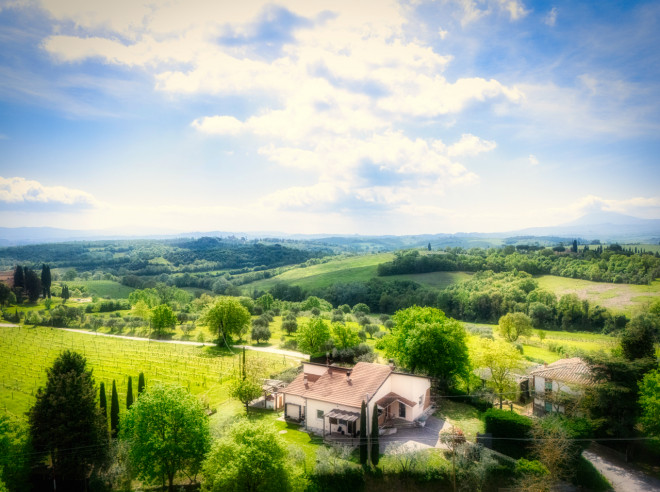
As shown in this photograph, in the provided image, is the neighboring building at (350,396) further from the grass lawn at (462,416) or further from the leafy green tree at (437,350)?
the leafy green tree at (437,350)

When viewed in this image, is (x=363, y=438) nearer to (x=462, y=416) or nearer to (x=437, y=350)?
(x=462, y=416)

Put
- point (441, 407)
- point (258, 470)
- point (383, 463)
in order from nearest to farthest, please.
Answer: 1. point (258, 470)
2. point (383, 463)
3. point (441, 407)

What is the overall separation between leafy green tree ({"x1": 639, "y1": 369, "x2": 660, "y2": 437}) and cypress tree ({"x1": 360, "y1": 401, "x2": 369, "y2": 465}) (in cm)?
2016

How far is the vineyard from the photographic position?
133ft

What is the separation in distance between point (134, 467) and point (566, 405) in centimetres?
3450

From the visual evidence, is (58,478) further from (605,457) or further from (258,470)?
(605,457)

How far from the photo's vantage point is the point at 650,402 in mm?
27750

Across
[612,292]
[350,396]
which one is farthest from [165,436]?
[612,292]

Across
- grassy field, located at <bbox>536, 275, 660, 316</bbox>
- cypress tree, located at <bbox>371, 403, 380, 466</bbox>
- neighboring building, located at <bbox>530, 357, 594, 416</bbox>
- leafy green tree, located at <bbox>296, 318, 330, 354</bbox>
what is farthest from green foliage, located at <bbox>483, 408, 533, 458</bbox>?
grassy field, located at <bbox>536, 275, 660, 316</bbox>

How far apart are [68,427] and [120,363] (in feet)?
87.1

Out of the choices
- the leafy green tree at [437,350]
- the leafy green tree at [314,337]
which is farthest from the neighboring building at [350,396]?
the leafy green tree at [314,337]

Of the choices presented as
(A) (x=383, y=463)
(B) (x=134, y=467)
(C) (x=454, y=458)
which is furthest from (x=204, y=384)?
(C) (x=454, y=458)

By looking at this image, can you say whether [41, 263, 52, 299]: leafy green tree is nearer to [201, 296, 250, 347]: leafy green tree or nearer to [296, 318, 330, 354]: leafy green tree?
[201, 296, 250, 347]: leafy green tree

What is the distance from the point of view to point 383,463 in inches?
1081
